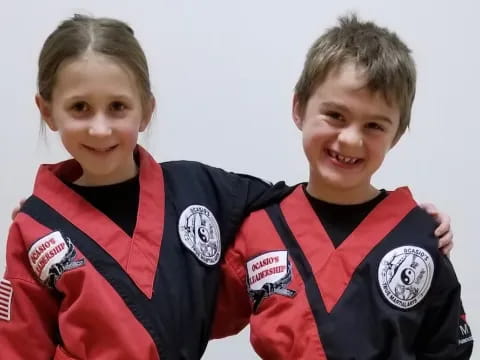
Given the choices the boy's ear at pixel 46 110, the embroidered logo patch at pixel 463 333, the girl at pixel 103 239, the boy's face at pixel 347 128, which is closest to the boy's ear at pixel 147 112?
the girl at pixel 103 239

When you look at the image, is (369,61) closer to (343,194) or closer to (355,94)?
(355,94)

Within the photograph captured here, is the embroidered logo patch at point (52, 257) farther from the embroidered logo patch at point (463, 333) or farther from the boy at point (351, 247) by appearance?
the embroidered logo patch at point (463, 333)

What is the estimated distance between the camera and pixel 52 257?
942 millimetres

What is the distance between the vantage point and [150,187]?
1.02m

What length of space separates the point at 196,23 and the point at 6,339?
A: 743 mm

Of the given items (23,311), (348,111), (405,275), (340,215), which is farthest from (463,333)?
(23,311)

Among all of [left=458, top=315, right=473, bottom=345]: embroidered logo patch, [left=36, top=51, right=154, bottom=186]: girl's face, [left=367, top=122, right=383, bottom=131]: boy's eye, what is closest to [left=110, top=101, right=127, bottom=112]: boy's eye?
[left=36, top=51, right=154, bottom=186]: girl's face

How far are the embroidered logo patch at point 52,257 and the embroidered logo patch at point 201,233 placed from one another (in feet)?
0.50

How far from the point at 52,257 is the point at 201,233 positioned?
0.21 m

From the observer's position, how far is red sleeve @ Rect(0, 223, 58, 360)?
3.08ft

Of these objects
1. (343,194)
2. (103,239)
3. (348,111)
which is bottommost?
(103,239)

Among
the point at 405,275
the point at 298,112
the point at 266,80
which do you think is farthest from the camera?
the point at 266,80

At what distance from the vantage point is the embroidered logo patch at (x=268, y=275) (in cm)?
95

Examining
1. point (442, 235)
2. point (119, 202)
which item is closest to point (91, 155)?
point (119, 202)
